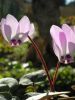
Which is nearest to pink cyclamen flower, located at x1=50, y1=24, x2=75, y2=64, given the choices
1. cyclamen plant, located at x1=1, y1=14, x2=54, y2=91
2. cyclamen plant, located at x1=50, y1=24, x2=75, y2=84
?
cyclamen plant, located at x1=50, y1=24, x2=75, y2=84

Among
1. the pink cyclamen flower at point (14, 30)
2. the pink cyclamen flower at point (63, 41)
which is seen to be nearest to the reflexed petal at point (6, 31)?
the pink cyclamen flower at point (14, 30)

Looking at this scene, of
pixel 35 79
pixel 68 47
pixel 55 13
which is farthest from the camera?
pixel 55 13

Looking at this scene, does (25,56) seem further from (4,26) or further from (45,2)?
(4,26)

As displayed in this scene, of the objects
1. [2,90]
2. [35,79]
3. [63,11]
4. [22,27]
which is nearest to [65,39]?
[22,27]

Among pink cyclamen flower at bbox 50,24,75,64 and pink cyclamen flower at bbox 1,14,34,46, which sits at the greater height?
pink cyclamen flower at bbox 1,14,34,46

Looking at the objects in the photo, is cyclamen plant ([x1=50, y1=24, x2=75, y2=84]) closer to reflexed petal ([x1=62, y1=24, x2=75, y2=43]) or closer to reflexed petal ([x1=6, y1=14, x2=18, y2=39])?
reflexed petal ([x1=62, y1=24, x2=75, y2=43])
